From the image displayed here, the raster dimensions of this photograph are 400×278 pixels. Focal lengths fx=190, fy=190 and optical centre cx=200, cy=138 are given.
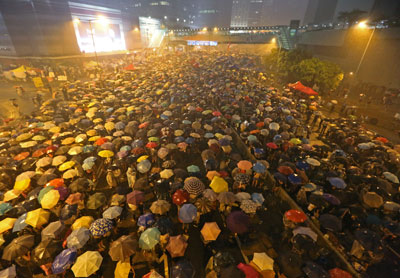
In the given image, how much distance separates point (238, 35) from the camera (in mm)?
65750

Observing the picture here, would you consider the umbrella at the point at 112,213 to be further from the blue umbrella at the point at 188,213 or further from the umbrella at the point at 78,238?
the blue umbrella at the point at 188,213

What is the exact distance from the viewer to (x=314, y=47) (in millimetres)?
41969

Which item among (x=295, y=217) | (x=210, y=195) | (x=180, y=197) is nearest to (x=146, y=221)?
(x=180, y=197)

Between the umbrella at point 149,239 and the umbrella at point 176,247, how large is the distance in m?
0.46

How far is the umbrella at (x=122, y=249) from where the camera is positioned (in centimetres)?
587

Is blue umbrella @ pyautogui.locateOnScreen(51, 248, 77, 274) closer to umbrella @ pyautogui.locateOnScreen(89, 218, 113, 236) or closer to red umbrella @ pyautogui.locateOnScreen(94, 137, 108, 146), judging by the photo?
umbrella @ pyautogui.locateOnScreen(89, 218, 113, 236)

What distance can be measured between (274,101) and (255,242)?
1635cm

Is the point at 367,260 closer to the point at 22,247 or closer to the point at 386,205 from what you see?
the point at 386,205

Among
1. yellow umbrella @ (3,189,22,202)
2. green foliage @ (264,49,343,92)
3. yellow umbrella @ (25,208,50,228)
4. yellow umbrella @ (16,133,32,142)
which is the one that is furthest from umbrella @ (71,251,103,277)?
green foliage @ (264,49,343,92)

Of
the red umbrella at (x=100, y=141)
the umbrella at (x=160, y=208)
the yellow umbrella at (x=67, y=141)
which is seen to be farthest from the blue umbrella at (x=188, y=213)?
the yellow umbrella at (x=67, y=141)

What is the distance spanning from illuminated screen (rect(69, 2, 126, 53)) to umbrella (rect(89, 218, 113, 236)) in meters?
51.9

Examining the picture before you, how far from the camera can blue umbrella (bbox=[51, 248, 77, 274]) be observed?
5.66 metres

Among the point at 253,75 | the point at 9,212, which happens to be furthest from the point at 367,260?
the point at 253,75

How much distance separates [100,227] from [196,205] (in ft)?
11.7
